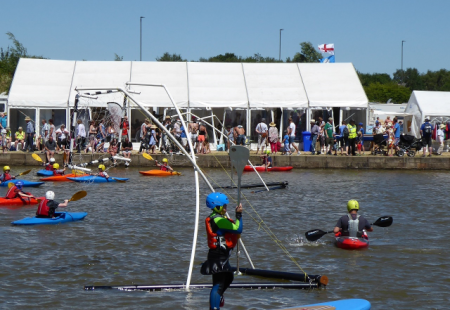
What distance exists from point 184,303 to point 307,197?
1206 cm

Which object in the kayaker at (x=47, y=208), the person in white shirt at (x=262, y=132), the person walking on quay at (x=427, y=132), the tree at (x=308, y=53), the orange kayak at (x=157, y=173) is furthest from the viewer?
the tree at (x=308, y=53)

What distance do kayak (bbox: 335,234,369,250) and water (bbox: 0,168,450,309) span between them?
0.64 ft

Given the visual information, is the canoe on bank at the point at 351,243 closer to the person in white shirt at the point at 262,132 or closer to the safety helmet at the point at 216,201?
the safety helmet at the point at 216,201

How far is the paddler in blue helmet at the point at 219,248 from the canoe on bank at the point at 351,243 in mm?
5418

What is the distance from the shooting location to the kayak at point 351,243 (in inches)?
525

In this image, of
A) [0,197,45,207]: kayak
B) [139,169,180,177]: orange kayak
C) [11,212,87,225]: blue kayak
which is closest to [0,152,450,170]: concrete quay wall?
[139,169,180,177]: orange kayak

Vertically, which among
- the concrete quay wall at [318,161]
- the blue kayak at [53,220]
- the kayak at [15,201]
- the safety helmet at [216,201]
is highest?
the safety helmet at [216,201]

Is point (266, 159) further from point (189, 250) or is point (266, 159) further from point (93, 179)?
point (189, 250)

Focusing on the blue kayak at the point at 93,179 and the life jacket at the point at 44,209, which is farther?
the blue kayak at the point at 93,179

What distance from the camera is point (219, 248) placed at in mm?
8344

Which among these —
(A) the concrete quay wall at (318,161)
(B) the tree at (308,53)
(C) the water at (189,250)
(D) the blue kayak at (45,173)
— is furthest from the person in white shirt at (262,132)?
(B) the tree at (308,53)

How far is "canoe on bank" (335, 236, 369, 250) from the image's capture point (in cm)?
1333

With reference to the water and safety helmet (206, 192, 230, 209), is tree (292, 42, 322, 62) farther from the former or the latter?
safety helmet (206, 192, 230, 209)

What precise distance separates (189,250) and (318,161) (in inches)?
692
